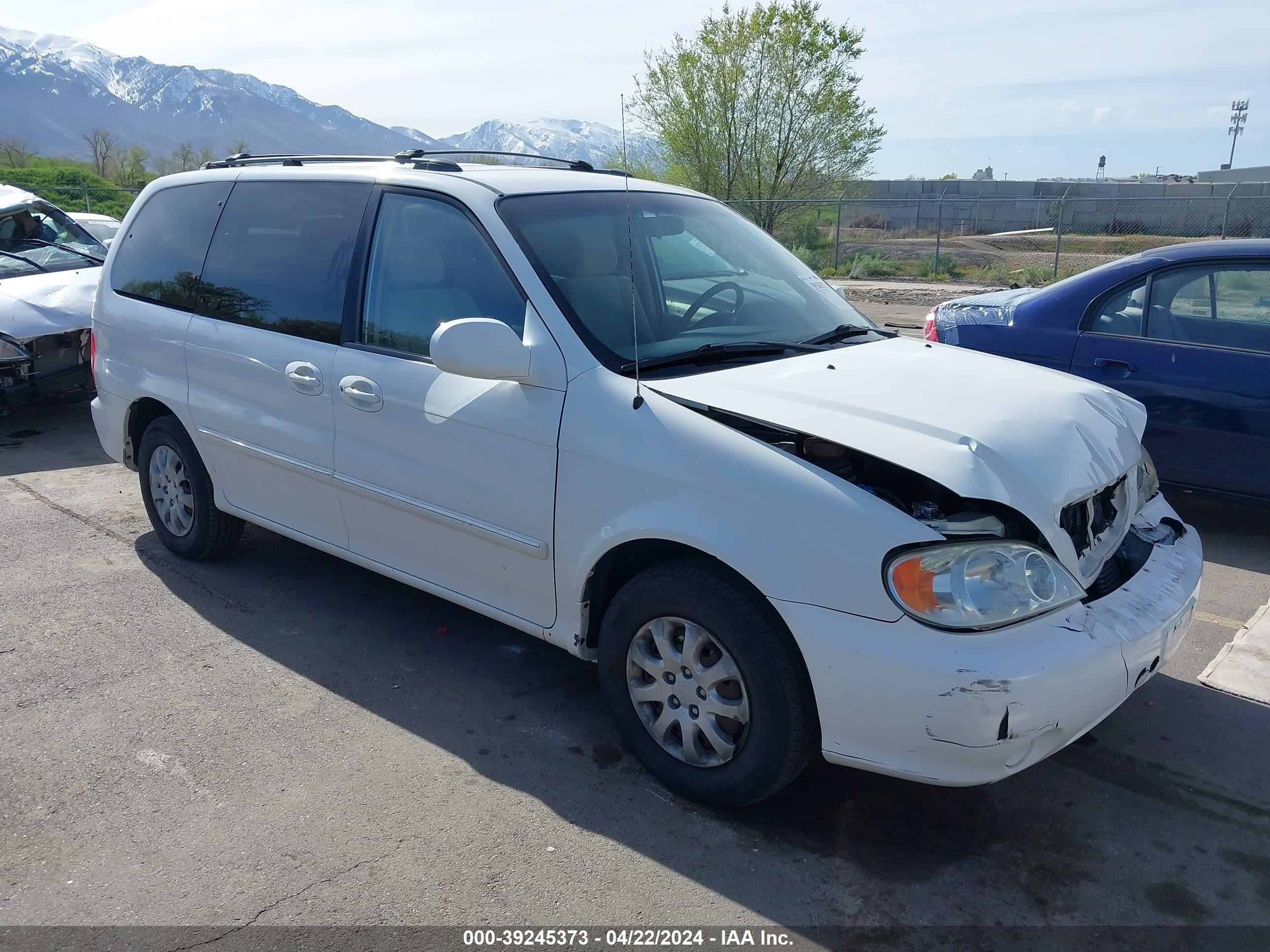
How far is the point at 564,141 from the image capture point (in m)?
10.4

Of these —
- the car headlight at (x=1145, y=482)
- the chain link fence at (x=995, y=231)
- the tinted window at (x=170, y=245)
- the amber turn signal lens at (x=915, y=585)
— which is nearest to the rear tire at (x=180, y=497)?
the tinted window at (x=170, y=245)

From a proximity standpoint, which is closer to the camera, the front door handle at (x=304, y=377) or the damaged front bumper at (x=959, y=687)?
the damaged front bumper at (x=959, y=687)

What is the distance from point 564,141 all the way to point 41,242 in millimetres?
4948

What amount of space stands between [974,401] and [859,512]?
741mm

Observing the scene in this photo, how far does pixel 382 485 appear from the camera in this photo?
385 cm

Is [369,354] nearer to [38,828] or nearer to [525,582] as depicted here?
[525,582]

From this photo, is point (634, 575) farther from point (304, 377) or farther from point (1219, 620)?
point (1219, 620)

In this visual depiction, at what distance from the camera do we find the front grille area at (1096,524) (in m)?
2.99

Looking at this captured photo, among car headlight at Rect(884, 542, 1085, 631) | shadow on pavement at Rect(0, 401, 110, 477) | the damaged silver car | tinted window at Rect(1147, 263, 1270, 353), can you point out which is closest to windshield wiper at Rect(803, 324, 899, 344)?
car headlight at Rect(884, 542, 1085, 631)

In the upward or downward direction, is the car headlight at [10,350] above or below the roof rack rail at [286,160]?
below

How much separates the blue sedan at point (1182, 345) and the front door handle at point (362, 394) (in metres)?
3.88

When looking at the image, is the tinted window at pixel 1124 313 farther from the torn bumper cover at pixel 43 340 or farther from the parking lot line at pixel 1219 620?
the torn bumper cover at pixel 43 340

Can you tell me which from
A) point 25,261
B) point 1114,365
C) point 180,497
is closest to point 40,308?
point 25,261

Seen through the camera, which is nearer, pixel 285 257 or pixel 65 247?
pixel 285 257
